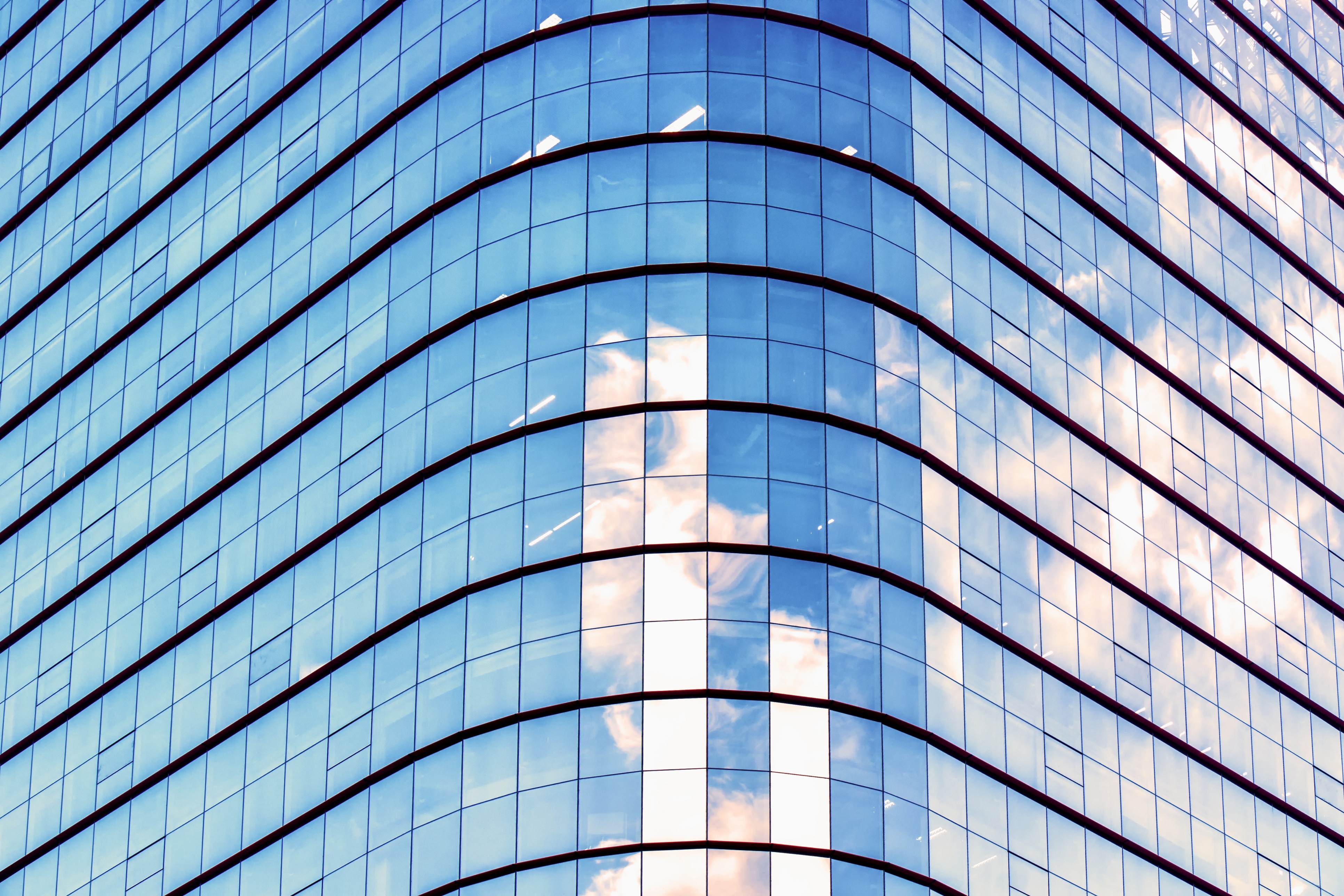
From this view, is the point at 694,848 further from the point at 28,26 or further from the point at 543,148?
the point at 28,26

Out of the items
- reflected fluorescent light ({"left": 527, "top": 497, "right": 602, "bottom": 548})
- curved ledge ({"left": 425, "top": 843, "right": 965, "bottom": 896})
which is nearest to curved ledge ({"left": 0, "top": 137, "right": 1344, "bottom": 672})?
reflected fluorescent light ({"left": 527, "top": 497, "right": 602, "bottom": 548})

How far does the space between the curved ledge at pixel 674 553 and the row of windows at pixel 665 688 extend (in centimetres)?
25

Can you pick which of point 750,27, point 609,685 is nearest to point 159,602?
point 609,685

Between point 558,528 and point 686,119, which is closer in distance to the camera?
point 558,528

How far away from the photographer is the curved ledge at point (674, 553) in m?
44.7

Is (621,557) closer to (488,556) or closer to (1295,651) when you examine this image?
(488,556)

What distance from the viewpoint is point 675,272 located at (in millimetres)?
46375

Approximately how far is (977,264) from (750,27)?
7.71 meters

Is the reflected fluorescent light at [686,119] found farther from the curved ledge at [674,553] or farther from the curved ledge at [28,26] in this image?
the curved ledge at [28,26]

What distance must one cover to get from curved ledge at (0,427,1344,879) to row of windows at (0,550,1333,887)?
25cm

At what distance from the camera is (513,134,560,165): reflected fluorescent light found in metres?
48.4

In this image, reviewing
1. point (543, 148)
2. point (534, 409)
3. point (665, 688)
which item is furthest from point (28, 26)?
point (665, 688)

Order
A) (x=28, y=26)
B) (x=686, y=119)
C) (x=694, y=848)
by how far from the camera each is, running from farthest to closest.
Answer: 1. (x=28, y=26)
2. (x=686, y=119)
3. (x=694, y=848)

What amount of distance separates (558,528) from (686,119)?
371 inches
